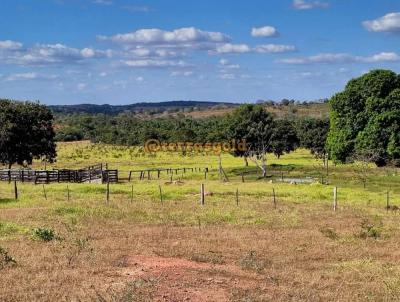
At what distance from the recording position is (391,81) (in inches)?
2633

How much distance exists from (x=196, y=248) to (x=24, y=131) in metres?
50.0

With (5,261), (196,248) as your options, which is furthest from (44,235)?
(196,248)

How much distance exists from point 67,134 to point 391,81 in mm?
111181

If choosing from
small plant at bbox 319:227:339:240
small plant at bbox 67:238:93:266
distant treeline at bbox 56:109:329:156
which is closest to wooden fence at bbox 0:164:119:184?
distant treeline at bbox 56:109:329:156

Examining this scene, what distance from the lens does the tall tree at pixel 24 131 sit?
216 ft

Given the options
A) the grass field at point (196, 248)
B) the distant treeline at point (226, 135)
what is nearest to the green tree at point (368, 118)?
the distant treeline at point (226, 135)

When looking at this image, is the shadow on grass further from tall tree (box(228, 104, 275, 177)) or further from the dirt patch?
tall tree (box(228, 104, 275, 177))

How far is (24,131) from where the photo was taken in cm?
6712

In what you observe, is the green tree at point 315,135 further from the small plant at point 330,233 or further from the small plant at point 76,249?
the small plant at point 76,249

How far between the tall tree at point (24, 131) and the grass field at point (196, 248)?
22.4 m

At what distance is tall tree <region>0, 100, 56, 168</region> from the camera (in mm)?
65812

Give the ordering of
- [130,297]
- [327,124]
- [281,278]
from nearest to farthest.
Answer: [130,297] → [281,278] → [327,124]

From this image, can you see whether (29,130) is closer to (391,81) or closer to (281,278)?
(391,81)

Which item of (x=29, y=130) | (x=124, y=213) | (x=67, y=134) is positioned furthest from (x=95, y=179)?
(x=67, y=134)
